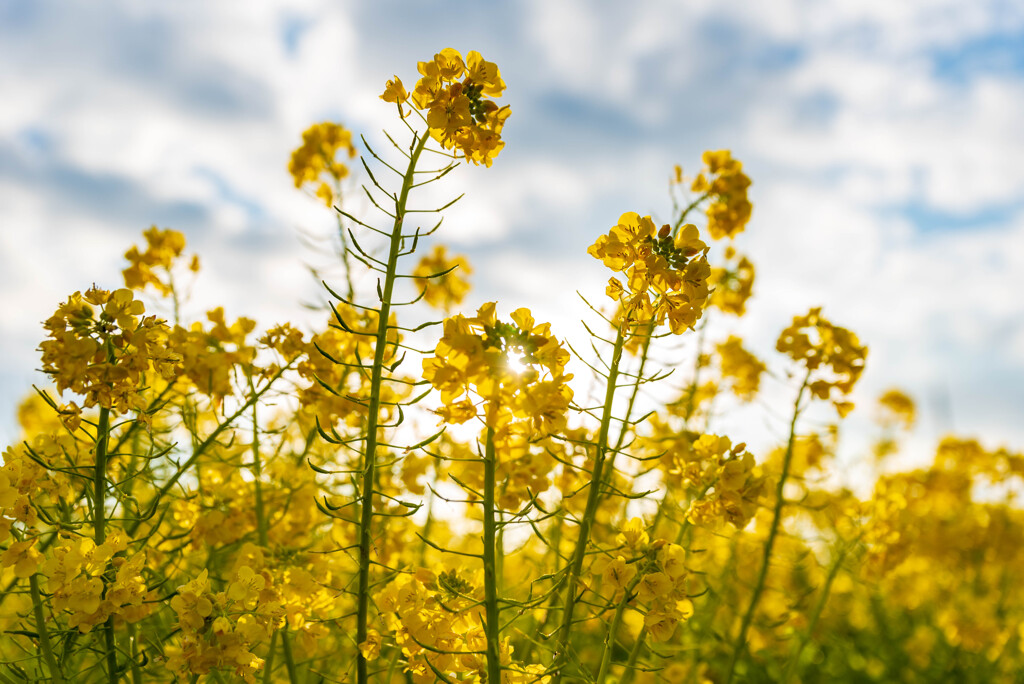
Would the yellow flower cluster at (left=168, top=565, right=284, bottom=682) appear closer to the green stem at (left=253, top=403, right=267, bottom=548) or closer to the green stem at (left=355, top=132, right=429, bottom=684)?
the green stem at (left=355, top=132, right=429, bottom=684)

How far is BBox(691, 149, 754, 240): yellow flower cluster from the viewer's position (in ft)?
9.90

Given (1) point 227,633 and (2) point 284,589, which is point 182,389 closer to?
(2) point 284,589

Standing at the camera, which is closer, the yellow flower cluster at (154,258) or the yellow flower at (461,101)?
the yellow flower at (461,101)

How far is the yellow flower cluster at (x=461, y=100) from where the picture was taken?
→ 1.81 meters

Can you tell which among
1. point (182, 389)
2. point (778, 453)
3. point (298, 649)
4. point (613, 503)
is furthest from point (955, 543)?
point (182, 389)

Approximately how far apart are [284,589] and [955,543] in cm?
521

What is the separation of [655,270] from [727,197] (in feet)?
4.27

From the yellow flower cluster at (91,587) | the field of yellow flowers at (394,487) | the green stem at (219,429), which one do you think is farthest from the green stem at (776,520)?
the yellow flower cluster at (91,587)

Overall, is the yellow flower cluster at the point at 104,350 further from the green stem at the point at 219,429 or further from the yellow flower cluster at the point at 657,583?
the yellow flower cluster at the point at 657,583

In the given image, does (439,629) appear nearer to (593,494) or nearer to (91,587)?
(593,494)

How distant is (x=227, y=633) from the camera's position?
5.36ft

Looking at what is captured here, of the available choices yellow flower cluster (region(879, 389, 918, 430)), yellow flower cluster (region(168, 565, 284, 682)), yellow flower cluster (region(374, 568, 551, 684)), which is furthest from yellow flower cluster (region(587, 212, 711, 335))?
yellow flower cluster (region(879, 389, 918, 430))

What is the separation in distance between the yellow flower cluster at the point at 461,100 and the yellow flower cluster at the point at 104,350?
78cm

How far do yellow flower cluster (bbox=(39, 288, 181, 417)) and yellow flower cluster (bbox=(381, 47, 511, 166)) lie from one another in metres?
0.78
